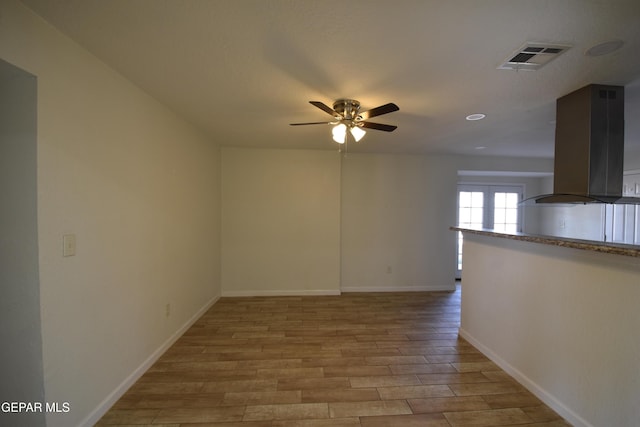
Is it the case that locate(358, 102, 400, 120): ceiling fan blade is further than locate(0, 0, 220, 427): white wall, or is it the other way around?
locate(358, 102, 400, 120): ceiling fan blade

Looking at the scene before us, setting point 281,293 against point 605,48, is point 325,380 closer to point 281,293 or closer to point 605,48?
point 281,293

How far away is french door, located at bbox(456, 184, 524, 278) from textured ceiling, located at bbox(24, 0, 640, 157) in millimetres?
2515

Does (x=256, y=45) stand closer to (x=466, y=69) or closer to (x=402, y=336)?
(x=466, y=69)

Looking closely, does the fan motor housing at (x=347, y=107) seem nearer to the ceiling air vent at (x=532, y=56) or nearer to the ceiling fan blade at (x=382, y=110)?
the ceiling fan blade at (x=382, y=110)

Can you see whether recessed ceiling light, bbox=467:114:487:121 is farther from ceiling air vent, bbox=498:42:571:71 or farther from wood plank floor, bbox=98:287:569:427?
wood plank floor, bbox=98:287:569:427

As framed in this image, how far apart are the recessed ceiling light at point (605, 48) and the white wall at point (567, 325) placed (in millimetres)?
1251

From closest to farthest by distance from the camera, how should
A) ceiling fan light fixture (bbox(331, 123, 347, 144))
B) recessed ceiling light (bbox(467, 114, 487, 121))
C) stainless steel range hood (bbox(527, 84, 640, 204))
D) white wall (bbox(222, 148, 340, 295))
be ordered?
stainless steel range hood (bbox(527, 84, 640, 204)) < ceiling fan light fixture (bbox(331, 123, 347, 144)) < recessed ceiling light (bbox(467, 114, 487, 121)) < white wall (bbox(222, 148, 340, 295))

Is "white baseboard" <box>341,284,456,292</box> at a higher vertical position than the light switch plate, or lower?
lower

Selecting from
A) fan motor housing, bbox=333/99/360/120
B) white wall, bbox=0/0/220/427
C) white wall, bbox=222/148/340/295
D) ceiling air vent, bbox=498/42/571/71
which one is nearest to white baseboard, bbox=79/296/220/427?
white wall, bbox=0/0/220/427

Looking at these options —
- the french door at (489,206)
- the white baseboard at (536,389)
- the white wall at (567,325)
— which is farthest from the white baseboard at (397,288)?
the white wall at (567,325)

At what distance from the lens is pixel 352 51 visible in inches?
61.2

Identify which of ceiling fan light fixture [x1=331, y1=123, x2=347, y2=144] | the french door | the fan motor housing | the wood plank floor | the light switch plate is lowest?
the wood plank floor

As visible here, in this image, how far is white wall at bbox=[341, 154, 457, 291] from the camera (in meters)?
4.33

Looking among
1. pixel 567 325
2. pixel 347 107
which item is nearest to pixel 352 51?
pixel 347 107
